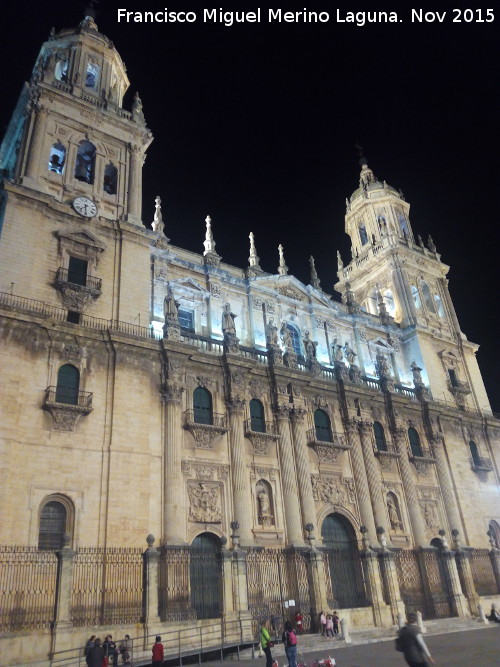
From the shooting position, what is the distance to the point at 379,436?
30547 millimetres

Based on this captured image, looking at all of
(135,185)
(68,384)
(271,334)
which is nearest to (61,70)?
(135,185)

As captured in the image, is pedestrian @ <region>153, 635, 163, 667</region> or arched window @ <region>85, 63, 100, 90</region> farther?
arched window @ <region>85, 63, 100, 90</region>

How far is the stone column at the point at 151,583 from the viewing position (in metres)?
18.2

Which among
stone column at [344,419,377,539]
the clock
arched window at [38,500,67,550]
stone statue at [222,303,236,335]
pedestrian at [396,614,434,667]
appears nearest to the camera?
pedestrian at [396,614,434,667]

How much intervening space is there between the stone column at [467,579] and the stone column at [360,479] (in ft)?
18.1

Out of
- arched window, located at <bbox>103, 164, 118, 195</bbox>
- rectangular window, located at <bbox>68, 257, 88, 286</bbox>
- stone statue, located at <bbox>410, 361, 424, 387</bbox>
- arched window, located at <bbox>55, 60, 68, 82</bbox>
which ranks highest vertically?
arched window, located at <bbox>55, 60, 68, 82</bbox>

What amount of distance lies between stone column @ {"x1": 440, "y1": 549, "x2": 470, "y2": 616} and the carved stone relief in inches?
506

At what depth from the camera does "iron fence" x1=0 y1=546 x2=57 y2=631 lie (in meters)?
16.5

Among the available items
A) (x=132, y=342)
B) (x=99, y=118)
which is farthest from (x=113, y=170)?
(x=132, y=342)

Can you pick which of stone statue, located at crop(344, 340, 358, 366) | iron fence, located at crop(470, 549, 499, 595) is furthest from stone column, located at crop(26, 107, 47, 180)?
iron fence, located at crop(470, 549, 499, 595)

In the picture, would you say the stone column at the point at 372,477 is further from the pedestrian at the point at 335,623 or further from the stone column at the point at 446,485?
the pedestrian at the point at 335,623

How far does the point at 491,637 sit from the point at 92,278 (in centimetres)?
2129

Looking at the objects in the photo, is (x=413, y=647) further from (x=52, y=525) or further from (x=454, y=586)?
(x=454, y=586)

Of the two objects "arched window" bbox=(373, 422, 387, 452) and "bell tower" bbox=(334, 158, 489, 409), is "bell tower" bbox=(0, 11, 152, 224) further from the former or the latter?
"arched window" bbox=(373, 422, 387, 452)
